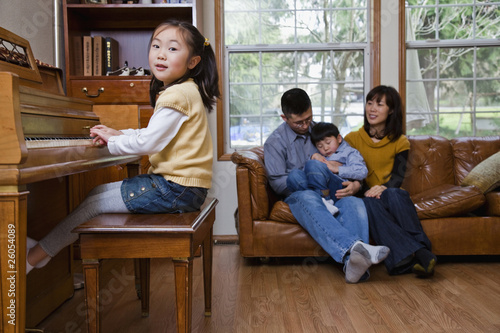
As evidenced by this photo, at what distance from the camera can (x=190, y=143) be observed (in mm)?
1823

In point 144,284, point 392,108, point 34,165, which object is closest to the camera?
point 34,165

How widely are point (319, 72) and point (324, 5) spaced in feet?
1.82

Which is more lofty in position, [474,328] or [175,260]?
[175,260]

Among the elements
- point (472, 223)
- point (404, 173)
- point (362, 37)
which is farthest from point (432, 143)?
point (362, 37)

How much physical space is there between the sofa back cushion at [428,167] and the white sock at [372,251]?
1146mm

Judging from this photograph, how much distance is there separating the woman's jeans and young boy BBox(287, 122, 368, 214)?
0.67 ft

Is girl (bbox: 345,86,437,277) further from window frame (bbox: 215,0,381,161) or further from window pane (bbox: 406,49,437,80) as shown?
window pane (bbox: 406,49,437,80)

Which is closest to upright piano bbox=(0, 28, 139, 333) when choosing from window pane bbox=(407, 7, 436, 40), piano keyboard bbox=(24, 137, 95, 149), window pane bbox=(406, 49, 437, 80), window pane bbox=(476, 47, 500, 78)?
piano keyboard bbox=(24, 137, 95, 149)

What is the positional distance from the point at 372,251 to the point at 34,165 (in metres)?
1.84

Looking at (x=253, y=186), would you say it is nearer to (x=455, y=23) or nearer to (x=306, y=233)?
(x=306, y=233)

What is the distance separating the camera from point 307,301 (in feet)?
7.90

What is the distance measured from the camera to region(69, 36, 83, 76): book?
3547mm

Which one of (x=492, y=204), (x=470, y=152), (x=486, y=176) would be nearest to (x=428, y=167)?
(x=470, y=152)

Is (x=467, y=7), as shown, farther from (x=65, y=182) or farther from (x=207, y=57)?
(x=65, y=182)
